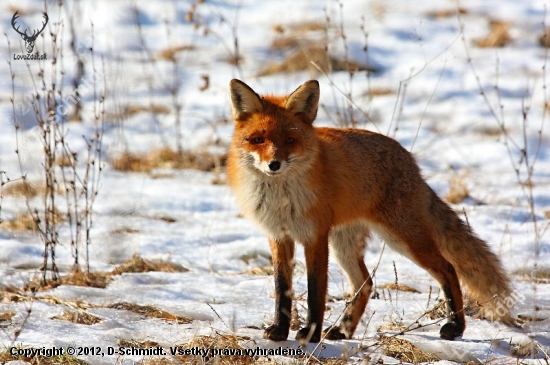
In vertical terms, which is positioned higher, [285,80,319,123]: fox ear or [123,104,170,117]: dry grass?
→ [285,80,319,123]: fox ear

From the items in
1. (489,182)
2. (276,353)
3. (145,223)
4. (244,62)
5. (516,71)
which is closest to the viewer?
(276,353)

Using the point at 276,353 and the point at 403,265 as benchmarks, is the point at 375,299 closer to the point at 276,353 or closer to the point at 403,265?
the point at 403,265

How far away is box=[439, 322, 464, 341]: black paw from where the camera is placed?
4.25 meters

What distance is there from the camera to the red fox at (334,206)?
4.02 meters

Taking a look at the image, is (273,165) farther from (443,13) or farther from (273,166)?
(443,13)

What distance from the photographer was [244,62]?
12.5 meters

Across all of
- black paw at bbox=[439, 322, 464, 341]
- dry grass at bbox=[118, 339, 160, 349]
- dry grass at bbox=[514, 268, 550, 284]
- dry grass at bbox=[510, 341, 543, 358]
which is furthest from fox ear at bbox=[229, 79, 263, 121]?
dry grass at bbox=[514, 268, 550, 284]

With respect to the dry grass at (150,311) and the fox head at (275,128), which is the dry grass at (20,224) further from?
the fox head at (275,128)

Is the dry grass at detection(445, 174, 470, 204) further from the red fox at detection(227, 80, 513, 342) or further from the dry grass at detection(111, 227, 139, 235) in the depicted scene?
the dry grass at detection(111, 227, 139, 235)

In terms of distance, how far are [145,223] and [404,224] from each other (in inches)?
129

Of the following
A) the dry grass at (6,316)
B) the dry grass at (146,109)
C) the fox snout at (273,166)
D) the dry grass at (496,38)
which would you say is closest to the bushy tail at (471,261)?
the fox snout at (273,166)

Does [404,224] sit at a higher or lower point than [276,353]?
higher

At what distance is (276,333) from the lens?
3.93 meters

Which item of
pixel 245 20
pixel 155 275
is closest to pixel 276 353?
pixel 155 275
